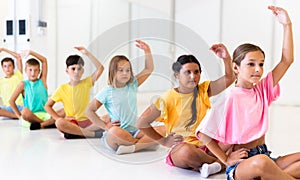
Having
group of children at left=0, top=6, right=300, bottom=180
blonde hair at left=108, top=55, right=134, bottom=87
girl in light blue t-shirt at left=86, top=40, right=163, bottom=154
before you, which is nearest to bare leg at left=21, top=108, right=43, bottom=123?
group of children at left=0, top=6, right=300, bottom=180

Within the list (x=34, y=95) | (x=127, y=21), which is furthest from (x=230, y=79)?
(x=127, y=21)

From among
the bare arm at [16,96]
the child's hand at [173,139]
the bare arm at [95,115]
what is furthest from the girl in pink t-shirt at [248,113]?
the bare arm at [16,96]

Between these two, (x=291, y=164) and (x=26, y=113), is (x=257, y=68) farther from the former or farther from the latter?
(x=26, y=113)

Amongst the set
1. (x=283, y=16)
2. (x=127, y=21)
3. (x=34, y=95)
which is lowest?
(x=34, y=95)

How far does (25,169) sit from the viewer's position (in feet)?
5.43

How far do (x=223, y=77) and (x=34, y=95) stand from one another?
6.09 feet

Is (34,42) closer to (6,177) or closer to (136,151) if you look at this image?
(136,151)

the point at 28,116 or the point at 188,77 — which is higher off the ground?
the point at 188,77

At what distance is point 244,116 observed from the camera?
1453 millimetres

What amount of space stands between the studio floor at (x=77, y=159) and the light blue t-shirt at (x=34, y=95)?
13.8 inches

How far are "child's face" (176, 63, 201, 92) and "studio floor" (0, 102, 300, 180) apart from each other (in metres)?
0.37

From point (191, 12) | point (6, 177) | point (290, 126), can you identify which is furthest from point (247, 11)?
point (6, 177)

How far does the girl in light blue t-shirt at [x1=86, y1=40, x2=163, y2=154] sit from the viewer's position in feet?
6.53

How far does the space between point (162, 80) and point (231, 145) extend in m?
0.56
